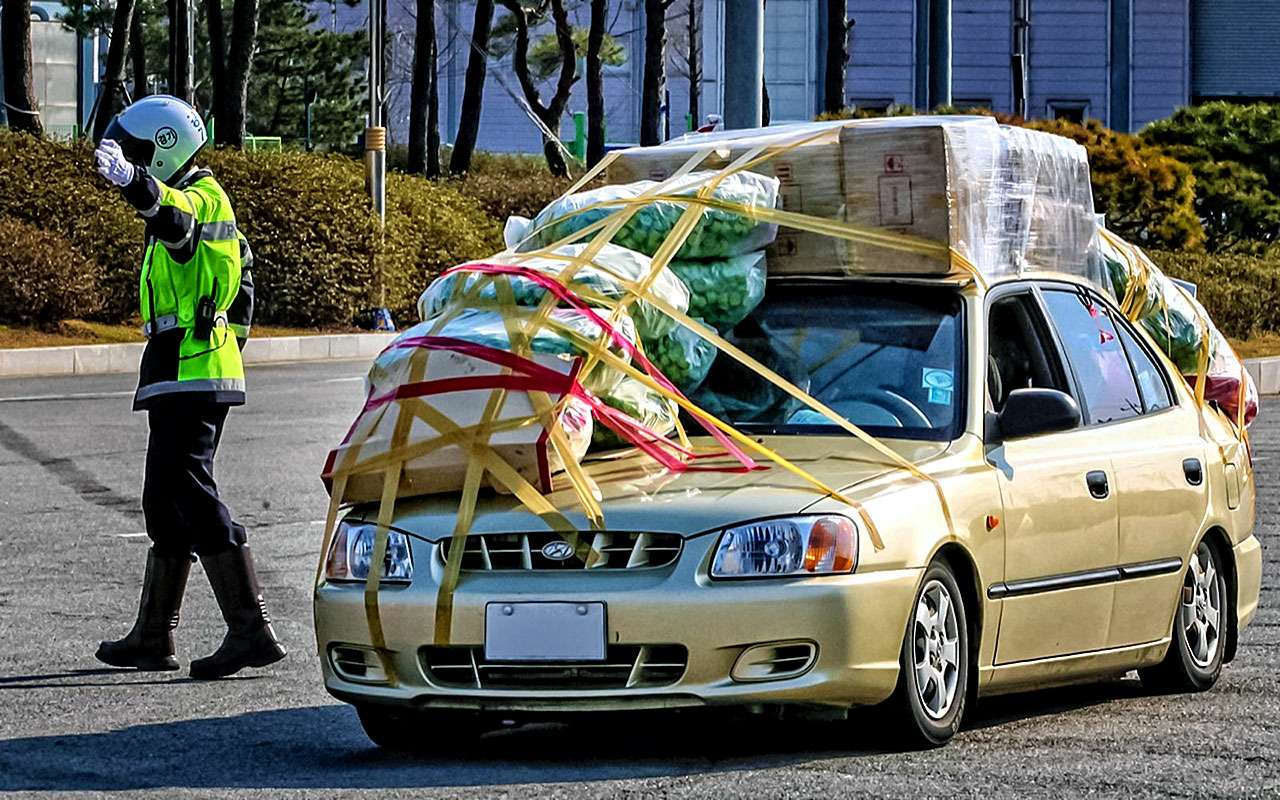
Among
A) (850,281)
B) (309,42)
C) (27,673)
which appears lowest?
(27,673)

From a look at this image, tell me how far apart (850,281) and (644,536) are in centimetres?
160

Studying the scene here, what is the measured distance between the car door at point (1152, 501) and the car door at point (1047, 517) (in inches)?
3.8

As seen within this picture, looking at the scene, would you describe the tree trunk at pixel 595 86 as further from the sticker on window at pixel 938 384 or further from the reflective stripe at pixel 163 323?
the sticker on window at pixel 938 384

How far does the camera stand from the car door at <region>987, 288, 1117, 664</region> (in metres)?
6.87

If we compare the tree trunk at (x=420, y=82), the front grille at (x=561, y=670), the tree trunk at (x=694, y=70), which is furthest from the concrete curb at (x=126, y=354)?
the tree trunk at (x=694, y=70)

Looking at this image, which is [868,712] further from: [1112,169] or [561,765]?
[1112,169]

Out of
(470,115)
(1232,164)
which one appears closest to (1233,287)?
(1232,164)

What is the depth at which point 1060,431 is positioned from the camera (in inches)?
285

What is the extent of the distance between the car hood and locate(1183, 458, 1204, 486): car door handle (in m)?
1.38

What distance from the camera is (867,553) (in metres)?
6.20

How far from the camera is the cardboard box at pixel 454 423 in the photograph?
643 cm

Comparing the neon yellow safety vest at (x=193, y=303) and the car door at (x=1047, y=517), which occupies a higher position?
the neon yellow safety vest at (x=193, y=303)

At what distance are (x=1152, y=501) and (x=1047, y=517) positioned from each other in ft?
2.30

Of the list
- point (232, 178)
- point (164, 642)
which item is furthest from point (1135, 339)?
point (232, 178)
